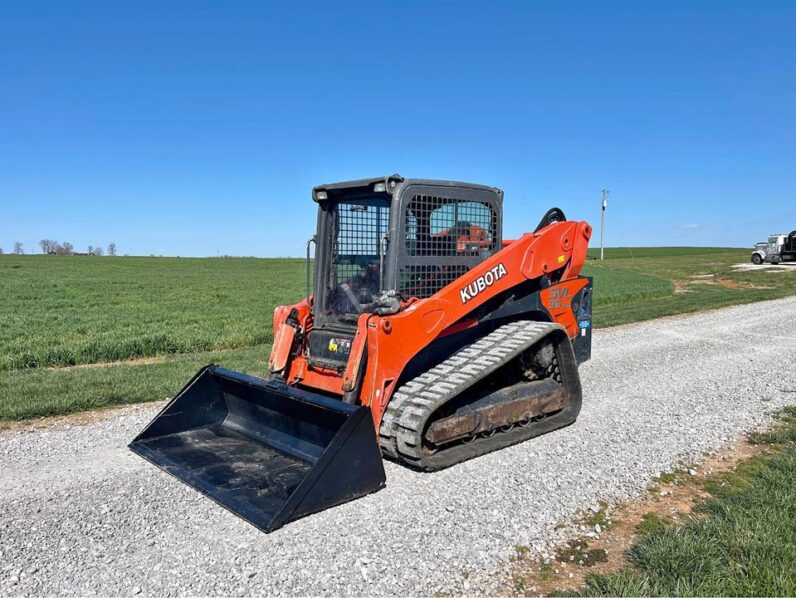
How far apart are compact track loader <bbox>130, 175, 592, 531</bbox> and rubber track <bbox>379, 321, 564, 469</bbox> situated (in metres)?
0.02

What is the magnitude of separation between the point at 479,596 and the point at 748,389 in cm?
628

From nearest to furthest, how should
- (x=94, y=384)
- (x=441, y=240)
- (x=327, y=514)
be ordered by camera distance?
(x=327, y=514) < (x=441, y=240) < (x=94, y=384)

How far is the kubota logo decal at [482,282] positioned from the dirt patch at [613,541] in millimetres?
2216

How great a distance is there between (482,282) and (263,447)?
8.33 feet

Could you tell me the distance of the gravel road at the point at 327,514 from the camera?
12.3 feet

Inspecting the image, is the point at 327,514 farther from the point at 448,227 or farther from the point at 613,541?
the point at 448,227

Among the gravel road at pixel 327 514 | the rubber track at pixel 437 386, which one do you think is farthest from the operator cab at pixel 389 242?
the gravel road at pixel 327 514

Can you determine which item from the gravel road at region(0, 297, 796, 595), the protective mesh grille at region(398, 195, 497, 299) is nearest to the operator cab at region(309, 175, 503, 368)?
the protective mesh grille at region(398, 195, 497, 299)

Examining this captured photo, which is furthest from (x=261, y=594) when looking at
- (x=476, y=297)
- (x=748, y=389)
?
(x=748, y=389)

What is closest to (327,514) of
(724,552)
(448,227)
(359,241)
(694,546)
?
(694,546)

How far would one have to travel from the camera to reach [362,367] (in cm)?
536

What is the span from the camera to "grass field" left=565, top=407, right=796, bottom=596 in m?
3.52

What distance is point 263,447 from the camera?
19.0 feet

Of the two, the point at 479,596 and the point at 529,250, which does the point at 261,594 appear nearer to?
the point at 479,596
